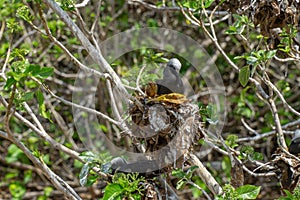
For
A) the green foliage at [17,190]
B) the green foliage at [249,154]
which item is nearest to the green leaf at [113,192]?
the green foliage at [249,154]

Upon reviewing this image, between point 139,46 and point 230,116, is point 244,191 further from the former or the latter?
point 230,116

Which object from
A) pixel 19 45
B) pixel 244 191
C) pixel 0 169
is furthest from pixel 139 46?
Result: pixel 244 191

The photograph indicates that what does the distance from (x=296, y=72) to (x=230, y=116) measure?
64cm

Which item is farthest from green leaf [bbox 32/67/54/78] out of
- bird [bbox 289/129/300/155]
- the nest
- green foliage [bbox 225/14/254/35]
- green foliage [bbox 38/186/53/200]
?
green foliage [bbox 38/186/53/200]

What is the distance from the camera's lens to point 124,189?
1.55 meters

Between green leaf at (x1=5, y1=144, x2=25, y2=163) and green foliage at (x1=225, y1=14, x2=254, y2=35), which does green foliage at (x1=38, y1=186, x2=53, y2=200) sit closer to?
green leaf at (x1=5, y1=144, x2=25, y2=163)

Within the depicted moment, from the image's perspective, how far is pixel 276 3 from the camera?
1.78 metres

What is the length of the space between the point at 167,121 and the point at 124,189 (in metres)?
0.26

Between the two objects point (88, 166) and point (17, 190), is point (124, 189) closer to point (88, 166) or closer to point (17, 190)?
point (88, 166)

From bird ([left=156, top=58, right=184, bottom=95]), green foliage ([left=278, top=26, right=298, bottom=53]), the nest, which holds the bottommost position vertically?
the nest

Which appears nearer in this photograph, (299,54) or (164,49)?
(299,54)

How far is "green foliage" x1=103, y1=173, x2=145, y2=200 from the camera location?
153cm

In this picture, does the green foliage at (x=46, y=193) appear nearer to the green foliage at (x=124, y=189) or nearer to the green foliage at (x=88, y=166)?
the green foliage at (x=88, y=166)

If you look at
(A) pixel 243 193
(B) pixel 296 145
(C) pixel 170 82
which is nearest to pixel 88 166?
(C) pixel 170 82
